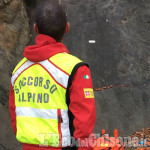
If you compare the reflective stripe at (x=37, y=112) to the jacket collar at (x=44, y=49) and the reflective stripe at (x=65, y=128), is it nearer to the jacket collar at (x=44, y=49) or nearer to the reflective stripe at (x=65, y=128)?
the reflective stripe at (x=65, y=128)

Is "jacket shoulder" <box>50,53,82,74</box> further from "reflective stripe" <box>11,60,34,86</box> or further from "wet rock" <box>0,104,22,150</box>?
"wet rock" <box>0,104,22,150</box>

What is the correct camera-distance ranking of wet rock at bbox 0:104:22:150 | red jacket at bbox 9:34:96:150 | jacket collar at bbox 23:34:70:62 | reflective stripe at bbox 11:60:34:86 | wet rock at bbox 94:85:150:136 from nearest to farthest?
red jacket at bbox 9:34:96:150 → jacket collar at bbox 23:34:70:62 → reflective stripe at bbox 11:60:34:86 → wet rock at bbox 0:104:22:150 → wet rock at bbox 94:85:150:136

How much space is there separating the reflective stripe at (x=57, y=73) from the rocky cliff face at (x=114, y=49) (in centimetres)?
315

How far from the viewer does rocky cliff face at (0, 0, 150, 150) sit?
5.36m

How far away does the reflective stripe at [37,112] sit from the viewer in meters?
1.81

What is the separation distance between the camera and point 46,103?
6.01 feet

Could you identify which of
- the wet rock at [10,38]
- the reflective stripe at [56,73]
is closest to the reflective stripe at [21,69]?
the reflective stripe at [56,73]

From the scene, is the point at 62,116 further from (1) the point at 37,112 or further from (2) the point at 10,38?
(2) the point at 10,38

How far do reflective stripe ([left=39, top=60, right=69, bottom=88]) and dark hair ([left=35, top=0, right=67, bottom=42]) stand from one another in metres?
0.24

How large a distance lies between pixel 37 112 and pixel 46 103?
10 centimetres

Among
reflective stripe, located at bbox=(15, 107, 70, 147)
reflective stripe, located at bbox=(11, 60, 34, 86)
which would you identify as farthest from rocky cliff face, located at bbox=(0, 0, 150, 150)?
reflective stripe, located at bbox=(15, 107, 70, 147)

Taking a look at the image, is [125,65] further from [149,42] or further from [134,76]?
[149,42]

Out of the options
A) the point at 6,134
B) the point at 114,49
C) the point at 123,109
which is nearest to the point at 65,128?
the point at 6,134

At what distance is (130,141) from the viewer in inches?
200
